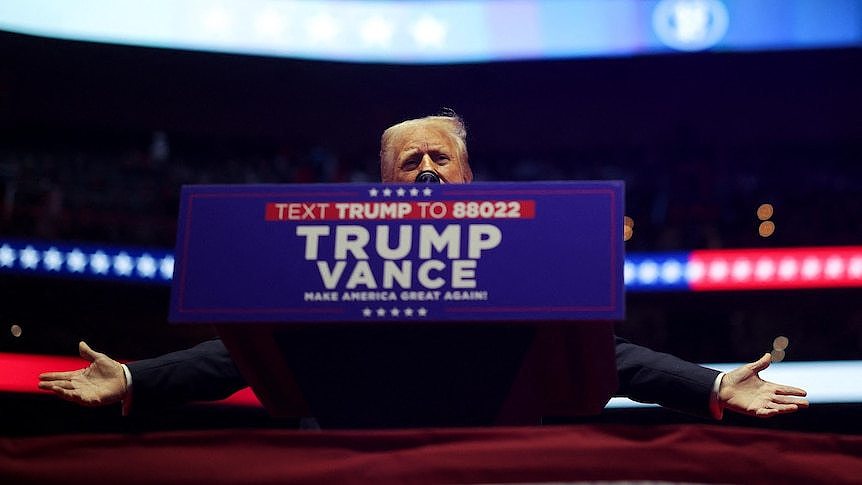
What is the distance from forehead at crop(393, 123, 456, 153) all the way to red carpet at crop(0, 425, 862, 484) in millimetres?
1049

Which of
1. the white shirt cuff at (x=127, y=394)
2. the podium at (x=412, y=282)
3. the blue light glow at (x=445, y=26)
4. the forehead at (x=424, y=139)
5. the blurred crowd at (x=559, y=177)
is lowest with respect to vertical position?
the white shirt cuff at (x=127, y=394)

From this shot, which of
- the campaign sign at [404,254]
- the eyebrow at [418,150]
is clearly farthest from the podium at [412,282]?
the eyebrow at [418,150]

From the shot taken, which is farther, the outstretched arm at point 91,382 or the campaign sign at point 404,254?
the outstretched arm at point 91,382

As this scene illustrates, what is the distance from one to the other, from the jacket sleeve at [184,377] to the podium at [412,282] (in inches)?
9.9

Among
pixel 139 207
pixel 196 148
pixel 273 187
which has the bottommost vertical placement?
pixel 273 187

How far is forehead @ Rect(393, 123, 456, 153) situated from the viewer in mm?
2193

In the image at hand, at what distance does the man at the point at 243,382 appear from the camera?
1.51 meters

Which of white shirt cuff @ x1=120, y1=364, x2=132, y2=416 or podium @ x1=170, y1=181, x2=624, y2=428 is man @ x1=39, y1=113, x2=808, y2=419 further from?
podium @ x1=170, y1=181, x2=624, y2=428

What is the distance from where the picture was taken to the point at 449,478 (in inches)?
47.4

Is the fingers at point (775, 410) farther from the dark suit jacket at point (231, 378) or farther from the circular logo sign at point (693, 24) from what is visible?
the circular logo sign at point (693, 24)

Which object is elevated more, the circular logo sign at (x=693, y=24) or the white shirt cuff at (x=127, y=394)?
the circular logo sign at (x=693, y=24)

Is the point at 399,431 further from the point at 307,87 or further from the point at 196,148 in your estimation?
the point at 196,148

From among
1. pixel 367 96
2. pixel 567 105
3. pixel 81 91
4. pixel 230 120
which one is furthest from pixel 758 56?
pixel 81 91

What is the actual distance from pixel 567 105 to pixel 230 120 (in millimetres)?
2527
